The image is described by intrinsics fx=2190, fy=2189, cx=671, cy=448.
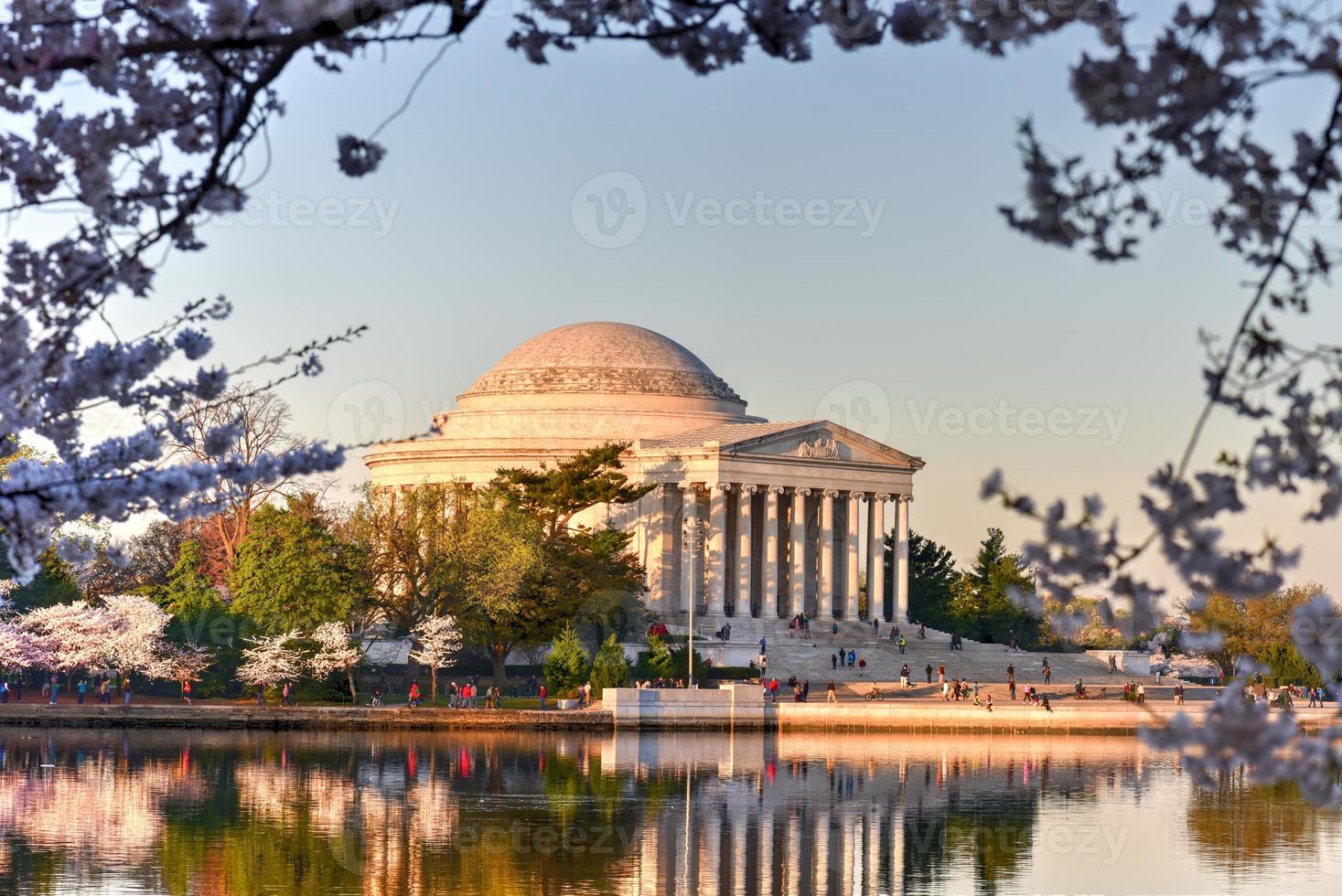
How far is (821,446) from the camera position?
11612 cm

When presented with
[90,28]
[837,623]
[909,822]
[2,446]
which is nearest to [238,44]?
[90,28]

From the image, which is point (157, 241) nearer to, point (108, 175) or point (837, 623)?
point (108, 175)

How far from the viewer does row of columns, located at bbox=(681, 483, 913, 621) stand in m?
114

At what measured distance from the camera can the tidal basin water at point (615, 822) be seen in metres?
38.2

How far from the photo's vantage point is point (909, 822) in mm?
48344

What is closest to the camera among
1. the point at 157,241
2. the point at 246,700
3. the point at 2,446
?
the point at 157,241

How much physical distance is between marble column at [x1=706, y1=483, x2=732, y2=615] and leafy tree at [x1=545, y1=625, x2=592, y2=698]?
2745 cm

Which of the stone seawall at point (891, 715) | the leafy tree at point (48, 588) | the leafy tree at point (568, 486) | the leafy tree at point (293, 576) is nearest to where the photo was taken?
the stone seawall at point (891, 715)

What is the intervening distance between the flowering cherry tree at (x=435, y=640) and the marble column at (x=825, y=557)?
3539 cm

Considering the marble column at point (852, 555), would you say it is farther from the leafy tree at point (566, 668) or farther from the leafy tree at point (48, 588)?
the leafy tree at point (48, 588)

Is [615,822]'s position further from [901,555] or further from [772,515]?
[901,555]

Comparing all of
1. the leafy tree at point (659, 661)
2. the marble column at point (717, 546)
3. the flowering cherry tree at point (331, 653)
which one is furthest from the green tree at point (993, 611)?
the flowering cherry tree at point (331, 653)

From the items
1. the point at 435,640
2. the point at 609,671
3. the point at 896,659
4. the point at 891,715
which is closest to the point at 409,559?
the point at 435,640

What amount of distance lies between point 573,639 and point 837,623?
31.7 meters
